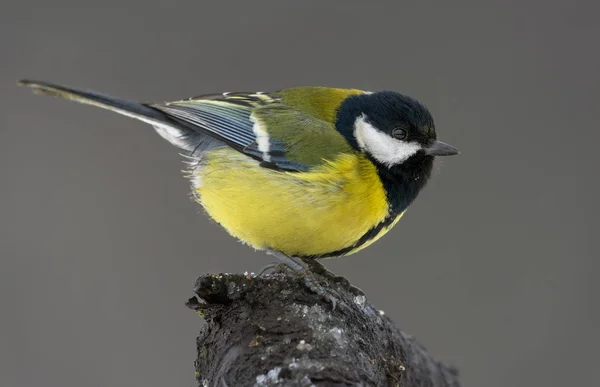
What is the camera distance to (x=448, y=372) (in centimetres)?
237

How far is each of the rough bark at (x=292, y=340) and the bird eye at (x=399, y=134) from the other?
26.4 inches

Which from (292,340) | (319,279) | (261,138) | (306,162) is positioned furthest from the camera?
(261,138)

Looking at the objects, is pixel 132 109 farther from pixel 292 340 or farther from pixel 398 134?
pixel 292 340

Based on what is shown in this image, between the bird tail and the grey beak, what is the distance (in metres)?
0.99

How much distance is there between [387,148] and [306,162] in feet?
1.05

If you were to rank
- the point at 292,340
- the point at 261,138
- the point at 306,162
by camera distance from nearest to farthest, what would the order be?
the point at 292,340 < the point at 306,162 < the point at 261,138

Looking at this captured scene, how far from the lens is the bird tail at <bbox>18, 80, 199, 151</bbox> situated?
2498mm

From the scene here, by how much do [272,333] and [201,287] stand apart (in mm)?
279

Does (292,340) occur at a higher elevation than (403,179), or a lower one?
lower

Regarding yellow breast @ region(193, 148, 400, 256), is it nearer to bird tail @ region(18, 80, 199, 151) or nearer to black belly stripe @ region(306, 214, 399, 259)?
black belly stripe @ region(306, 214, 399, 259)

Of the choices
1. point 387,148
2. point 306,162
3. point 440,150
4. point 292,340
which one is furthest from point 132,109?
point 292,340

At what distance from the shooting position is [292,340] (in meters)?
1.75

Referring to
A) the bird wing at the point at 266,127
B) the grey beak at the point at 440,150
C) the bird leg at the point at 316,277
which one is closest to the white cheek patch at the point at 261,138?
the bird wing at the point at 266,127

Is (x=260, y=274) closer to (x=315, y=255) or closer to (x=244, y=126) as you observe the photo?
(x=315, y=255)
